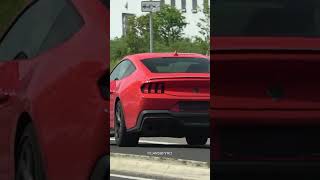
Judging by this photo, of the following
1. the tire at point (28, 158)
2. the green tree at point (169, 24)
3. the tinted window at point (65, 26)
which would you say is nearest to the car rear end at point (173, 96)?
the green tree at point (169, 24)

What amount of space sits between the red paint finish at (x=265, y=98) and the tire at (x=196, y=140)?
174 mm

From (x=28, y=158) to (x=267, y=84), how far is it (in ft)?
4.62

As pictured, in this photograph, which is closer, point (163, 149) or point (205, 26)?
point (205, 26)

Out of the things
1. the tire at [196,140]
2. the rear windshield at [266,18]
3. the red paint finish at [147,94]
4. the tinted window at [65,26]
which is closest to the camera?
the rear windshield at [266,18]

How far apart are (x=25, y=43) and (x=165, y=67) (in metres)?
0.78

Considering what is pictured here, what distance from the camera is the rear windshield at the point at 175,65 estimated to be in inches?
143

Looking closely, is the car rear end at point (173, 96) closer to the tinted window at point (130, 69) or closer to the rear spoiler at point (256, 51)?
the tinted window at point (130, 69)

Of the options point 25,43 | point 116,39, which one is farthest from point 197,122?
point 25,43

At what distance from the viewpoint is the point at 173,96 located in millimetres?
3910

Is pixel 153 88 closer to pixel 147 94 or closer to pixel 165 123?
pixel 147 94

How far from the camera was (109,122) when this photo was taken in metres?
3.56

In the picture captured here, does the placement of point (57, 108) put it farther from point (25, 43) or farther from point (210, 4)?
point (210, 4)

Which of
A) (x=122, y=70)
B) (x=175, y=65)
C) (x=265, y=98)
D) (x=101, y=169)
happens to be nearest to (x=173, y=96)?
(x=175, y=65)

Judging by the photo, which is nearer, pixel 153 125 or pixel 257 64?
pixel 257 64
